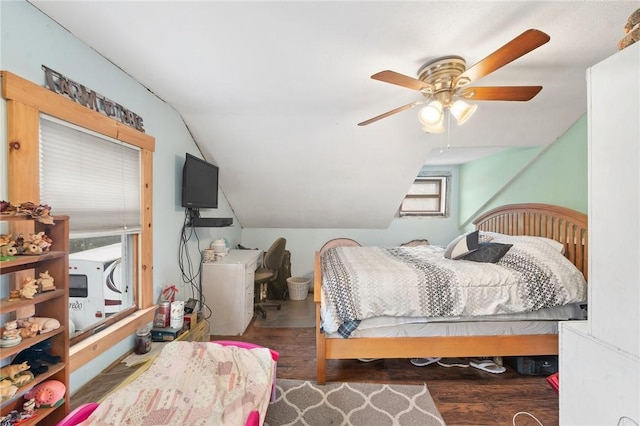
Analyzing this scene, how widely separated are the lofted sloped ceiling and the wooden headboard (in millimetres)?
768

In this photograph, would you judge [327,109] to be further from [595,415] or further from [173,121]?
[595,415]

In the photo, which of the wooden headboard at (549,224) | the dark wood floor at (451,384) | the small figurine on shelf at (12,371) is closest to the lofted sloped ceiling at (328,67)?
the wooden headboard at (549,224)

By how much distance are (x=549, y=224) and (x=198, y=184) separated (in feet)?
11.3

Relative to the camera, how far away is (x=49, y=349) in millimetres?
1021

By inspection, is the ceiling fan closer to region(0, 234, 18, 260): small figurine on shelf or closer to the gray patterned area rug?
region(0, 234, 18, 260): small figurine on shelf

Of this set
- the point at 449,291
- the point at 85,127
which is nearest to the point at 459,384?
the point at 449,291

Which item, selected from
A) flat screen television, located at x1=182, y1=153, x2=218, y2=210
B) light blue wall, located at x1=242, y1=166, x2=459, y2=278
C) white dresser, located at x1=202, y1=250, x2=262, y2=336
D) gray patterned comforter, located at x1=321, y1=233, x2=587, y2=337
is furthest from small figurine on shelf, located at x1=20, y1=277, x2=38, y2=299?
light blue wall, located at x1=242, y1=166, x2=459, y2=278

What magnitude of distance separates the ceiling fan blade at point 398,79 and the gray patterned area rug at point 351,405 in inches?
80.9

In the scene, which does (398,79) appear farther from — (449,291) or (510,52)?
(449,291)

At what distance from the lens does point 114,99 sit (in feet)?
5.34

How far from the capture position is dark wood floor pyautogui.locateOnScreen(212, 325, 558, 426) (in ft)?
5.56

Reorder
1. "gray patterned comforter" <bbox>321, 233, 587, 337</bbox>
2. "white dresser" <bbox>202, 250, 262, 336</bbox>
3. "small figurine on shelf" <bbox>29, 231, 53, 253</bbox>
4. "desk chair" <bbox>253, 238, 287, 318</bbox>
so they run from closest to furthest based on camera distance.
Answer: "small figurine on shelf" <bbox>29, 231, 53, 253</bbox>, "gray patterned comforter" <bbox>321, 233, 587, 337</bbox>, "white dresser" <bbox>202, 250, 262, 336</bbox>, "desk chair" <bbox>253, 238, 287, 318</bbox>

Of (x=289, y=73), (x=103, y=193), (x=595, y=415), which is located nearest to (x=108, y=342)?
(x=103, y=193)

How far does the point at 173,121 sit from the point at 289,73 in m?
1.25
